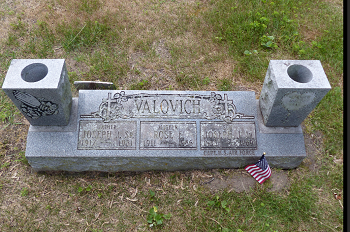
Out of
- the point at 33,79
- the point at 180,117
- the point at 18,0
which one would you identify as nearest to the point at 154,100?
the point at 180,117

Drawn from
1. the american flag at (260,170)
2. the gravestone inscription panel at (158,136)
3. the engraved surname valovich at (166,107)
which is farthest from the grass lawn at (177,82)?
the engraved surname valovich at (166,107)

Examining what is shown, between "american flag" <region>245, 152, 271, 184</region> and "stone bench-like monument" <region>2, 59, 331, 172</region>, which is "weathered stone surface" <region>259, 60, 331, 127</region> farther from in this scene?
"american flag" <region>245, 152, 271, 184</region>

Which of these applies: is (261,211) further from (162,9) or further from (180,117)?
(162,9)

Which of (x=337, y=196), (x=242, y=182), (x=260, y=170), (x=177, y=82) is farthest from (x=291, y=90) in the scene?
(x=177, y=82)

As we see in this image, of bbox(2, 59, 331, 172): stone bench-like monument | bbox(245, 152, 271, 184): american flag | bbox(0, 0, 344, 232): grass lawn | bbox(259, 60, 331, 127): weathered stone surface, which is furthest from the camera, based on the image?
bbox(245, 152, 271, 184): american flag

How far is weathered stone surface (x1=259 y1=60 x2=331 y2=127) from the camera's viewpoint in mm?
3840

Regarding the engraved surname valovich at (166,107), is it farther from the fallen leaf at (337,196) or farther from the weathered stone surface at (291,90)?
the fallen leaf at (337,196)

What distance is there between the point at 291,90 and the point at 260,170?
1.36 metres

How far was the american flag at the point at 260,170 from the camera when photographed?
4.30 meters

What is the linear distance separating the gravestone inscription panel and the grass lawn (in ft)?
1.14

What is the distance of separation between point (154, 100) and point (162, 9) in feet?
11.6

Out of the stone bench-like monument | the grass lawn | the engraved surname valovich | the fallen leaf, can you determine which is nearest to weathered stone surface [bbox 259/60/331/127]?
the stone bench-like monument

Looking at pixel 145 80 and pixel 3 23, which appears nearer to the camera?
pixel 145 80

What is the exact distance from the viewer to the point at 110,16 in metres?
6.75
